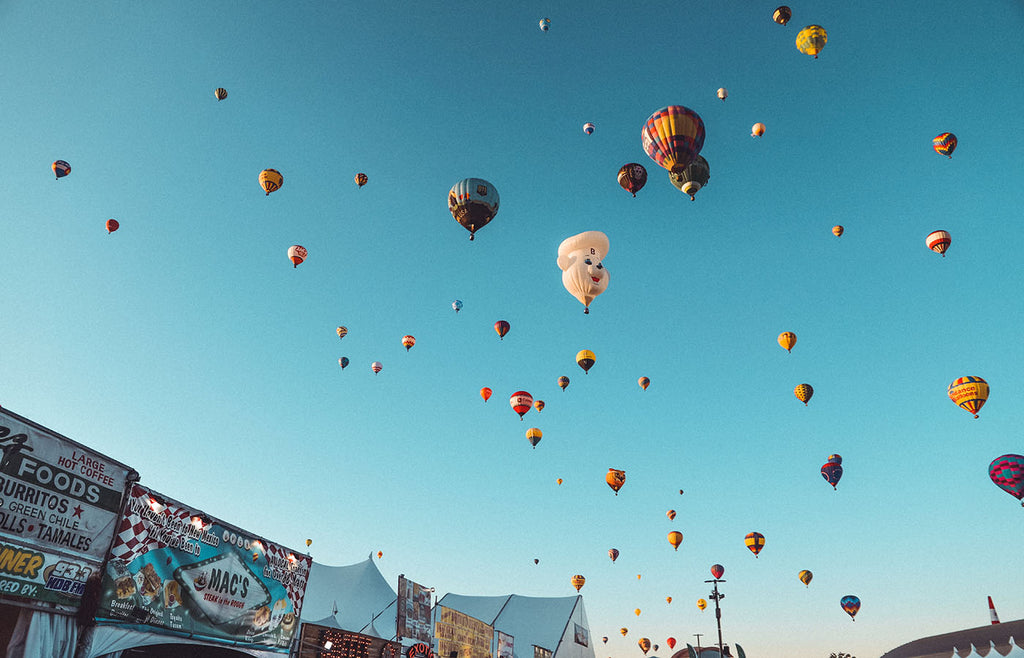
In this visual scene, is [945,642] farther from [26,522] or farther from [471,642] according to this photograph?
[26,522]

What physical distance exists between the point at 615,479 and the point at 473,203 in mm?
19968

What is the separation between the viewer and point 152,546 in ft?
38.7

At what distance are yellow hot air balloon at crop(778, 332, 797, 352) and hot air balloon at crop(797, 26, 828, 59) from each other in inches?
517

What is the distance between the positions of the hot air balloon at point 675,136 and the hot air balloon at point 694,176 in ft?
4.24

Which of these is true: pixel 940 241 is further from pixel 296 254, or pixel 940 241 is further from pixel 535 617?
pixel 535 617

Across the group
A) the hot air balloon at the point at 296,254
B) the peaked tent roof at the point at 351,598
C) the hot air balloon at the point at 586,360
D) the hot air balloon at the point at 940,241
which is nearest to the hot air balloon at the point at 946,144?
the hot air balloon at the point at 940,241

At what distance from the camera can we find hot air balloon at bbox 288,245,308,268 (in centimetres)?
2822

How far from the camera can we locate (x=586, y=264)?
73.2ft

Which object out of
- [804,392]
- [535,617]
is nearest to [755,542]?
[804,392]

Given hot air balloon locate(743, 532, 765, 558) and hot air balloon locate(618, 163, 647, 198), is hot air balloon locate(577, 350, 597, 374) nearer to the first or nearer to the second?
hot air balloon locate(618, 163, 647, 198)

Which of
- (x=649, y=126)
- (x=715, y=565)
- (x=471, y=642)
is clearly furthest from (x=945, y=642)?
(x=649, y=126)

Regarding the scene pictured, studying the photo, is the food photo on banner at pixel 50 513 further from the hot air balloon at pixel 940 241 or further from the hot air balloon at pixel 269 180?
the hot air balloon at pixel 940 241

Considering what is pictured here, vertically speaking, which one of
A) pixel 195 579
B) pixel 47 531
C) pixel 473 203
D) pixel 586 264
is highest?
pixel 473 203

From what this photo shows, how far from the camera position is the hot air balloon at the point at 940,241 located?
27.3 metres
